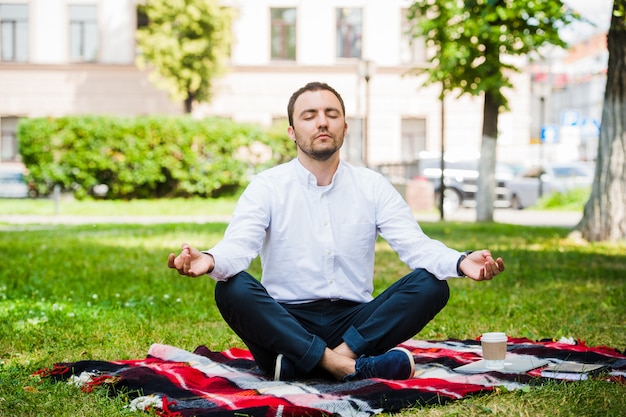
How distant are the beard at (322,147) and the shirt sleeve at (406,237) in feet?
1.12

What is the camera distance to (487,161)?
58.1ft

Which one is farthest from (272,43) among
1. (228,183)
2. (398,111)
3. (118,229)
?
(118,229)

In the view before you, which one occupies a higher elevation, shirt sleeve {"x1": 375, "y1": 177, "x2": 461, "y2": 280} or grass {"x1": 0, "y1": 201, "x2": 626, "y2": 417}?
shirt sleeve {"x1": 375, "y1": 177, "x2": 461, "y2": 280}

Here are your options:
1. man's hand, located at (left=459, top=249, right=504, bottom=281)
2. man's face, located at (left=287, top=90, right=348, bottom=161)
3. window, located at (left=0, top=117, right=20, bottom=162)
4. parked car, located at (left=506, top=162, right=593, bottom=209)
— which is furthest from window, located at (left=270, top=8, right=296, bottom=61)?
man's hand, located at (left=459, top=249, right=504, bottom=281)

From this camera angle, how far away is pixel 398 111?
32906mm

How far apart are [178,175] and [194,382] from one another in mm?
19197

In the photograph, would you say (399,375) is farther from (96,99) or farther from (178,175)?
(96,99)

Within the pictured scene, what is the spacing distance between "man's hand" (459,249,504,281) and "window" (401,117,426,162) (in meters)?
29.2

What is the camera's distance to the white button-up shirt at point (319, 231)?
4406mm

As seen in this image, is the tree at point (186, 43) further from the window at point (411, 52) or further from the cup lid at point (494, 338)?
the cup lid at point (494, 338)

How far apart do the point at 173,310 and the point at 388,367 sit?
2.97 meters

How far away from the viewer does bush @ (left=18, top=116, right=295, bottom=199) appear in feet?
74.4

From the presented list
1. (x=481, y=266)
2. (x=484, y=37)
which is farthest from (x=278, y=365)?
(x=484, y=37)

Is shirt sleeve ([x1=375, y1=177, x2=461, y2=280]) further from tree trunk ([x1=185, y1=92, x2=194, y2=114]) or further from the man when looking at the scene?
tree trunk ([x1=185, y1=92, x2=194, y2=114])
